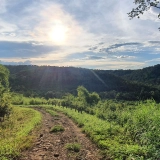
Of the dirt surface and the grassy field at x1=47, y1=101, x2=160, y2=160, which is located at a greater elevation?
the grassy field at x1=47, y1=101, x2=160, y2=160

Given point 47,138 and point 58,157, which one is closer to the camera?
point 58,157

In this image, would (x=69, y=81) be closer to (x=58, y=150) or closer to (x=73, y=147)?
(x=73, y=147)

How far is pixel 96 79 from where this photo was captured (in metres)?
184

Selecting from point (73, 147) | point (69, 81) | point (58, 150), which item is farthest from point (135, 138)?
point (69, 81)

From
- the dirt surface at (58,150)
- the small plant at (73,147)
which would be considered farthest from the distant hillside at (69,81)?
the small plant at (73,147)

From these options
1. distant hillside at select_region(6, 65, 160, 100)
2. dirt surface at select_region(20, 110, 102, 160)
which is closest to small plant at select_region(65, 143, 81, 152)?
dirt surface at select_region(20, 110, 102, 160)

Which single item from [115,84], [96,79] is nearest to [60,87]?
[96,79]

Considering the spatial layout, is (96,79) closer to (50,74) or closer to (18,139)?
(50,74)

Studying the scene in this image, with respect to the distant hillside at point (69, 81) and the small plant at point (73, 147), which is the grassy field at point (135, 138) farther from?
the distant hillside at point (69, 81)

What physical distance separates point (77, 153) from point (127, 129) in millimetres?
4493

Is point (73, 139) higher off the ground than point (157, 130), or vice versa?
point (157, 130)

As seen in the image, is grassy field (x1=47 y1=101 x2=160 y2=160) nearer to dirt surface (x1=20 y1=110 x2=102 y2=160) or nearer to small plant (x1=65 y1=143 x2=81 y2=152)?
dirt surface (x1=20 y1=110 x2=102 y2=160)

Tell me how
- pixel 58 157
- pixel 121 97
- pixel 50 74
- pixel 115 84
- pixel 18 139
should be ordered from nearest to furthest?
pixel 58 157
pixel 18 139
pixel 121 97
pixel 115 84
pixel 50 74

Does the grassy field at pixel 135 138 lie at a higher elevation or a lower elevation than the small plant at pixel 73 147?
higher
